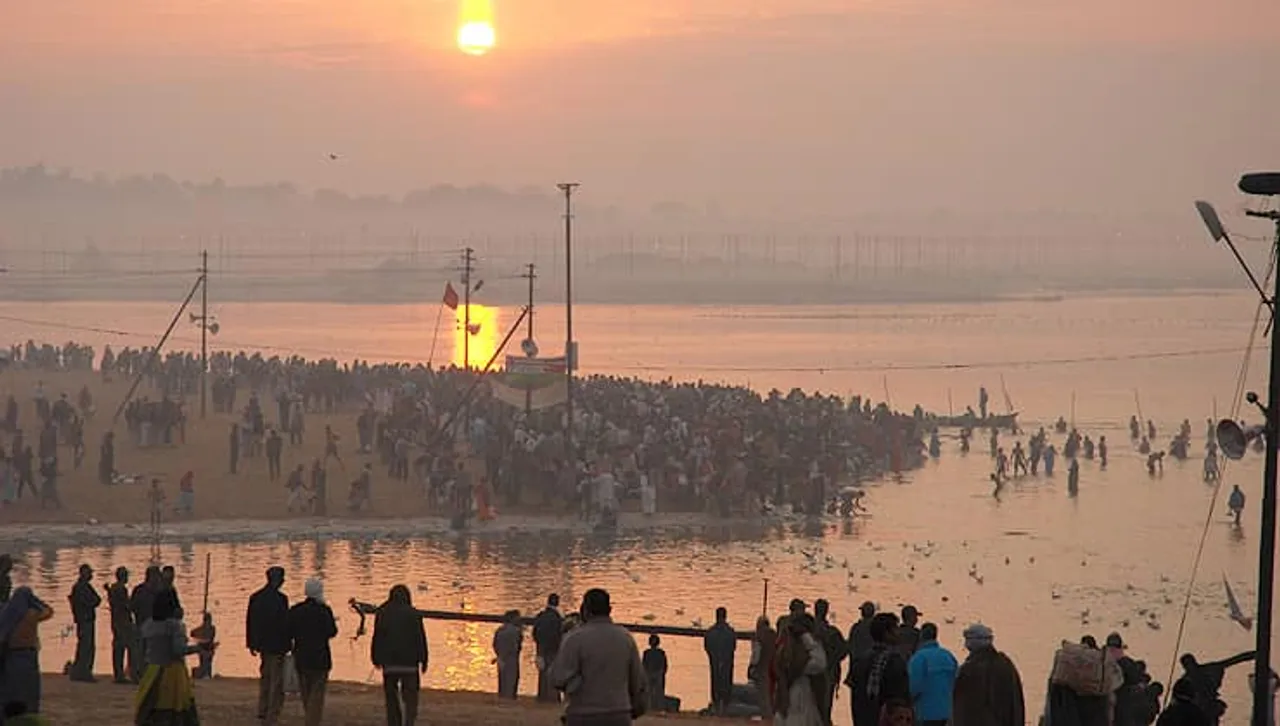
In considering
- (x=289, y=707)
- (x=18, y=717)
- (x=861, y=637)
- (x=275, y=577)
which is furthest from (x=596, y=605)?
(x=289, y=707)

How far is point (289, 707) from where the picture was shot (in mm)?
17406

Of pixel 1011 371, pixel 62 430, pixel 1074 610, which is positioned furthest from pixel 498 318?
pixel 1074 610

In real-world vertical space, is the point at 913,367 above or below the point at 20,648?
above

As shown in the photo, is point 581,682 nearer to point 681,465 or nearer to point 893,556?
point 893,556

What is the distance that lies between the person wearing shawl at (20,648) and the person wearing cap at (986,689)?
17.0 ft

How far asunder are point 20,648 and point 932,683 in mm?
5168

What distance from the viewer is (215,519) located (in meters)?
38.4

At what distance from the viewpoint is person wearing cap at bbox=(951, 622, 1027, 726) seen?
42.2ft

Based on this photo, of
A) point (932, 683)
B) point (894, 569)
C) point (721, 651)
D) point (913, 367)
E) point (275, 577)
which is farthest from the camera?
point (913, 367)

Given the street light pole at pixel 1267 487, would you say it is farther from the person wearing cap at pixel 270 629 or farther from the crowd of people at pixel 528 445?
the crowd of people at pixel 528 445

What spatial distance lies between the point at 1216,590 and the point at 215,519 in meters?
15.9

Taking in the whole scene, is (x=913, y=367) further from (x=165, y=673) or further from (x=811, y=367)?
(x=165, y=673)

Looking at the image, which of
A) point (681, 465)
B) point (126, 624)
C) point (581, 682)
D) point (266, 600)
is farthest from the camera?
point (681, 465)

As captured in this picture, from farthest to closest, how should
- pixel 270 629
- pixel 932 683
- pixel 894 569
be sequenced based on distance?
1. pixel 894 569
2. pixel 270 629
3. pixel 932 683
